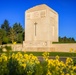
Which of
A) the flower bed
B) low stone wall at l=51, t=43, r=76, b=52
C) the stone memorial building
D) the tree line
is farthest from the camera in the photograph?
the tree line

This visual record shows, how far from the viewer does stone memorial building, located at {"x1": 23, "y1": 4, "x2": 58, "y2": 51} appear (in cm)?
3584

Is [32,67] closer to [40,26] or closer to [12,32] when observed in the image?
[40,26]

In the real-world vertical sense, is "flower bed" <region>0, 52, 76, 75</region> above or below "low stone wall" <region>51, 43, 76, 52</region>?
above

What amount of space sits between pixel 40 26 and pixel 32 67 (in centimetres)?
3336

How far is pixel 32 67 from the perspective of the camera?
411 centimetres

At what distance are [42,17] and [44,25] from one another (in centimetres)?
157

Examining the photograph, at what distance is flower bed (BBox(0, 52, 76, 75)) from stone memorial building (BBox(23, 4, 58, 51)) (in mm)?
29734

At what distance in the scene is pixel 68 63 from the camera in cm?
452

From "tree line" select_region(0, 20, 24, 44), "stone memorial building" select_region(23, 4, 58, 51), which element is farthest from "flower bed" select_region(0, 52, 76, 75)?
"tree line" select_region(0, 20, 24, 44)

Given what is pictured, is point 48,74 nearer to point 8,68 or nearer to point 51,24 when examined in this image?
point 8,68

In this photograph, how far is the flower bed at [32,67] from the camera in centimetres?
378

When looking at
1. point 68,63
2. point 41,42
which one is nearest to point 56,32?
point 41,42

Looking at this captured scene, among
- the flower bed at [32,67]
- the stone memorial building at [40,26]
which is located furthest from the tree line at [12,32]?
the flower bed at [32,67]

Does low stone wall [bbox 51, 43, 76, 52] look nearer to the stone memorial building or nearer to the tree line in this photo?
the stone memorial building
